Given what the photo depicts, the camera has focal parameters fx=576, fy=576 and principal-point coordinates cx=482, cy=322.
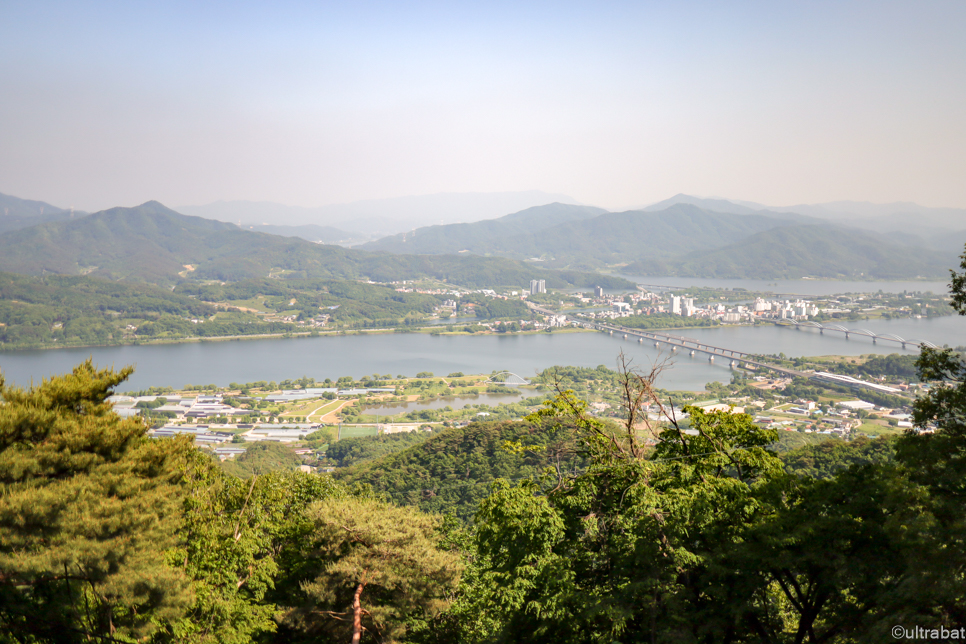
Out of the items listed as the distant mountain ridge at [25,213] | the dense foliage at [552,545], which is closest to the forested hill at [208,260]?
the distant mountain ridge at [25,213]

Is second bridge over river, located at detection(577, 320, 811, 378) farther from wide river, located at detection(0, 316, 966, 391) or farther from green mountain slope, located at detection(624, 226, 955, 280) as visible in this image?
green mountain slope, located at detection(624, 226, 955, 280)

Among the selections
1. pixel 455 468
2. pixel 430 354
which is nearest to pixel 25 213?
pixel 430 354

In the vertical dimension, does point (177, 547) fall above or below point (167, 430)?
above

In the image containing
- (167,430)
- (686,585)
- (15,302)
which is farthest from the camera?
(15,302)

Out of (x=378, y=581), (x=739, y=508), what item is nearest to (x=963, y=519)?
(x=739, y=508)

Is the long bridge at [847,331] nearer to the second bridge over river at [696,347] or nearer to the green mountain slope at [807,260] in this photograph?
the second bridge over river at [696,347]

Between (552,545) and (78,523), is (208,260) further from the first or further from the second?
(552,545)

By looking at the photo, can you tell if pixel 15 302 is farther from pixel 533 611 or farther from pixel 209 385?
pixel 533 611
